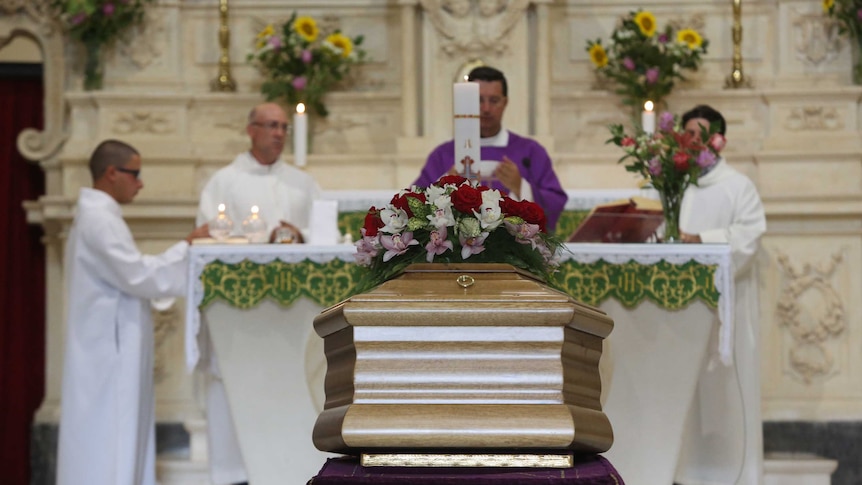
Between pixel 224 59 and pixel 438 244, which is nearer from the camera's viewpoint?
pixel 438 244

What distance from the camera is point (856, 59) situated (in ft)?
30.5

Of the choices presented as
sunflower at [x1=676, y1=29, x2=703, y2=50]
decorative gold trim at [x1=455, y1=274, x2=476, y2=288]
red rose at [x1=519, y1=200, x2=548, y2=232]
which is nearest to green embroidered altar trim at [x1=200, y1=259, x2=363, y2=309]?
red rose at [x1=519, y1=200, x2=548, y2=232]

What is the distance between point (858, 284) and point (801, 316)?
395mm

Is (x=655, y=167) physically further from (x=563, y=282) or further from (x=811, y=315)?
(x=811, y=315)

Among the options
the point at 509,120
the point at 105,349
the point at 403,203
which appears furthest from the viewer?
the point at 509,120

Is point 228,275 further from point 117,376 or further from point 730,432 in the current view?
point 730,432

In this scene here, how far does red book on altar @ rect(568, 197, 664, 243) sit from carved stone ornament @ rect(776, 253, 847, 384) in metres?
2.58

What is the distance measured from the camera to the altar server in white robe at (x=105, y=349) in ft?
24.0

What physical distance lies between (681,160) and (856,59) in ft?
11.2

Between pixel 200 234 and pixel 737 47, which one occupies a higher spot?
pixel 737 47

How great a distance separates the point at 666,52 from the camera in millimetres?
9008

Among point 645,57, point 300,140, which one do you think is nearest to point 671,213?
point 300,140

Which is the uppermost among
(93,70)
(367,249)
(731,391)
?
(93,70)

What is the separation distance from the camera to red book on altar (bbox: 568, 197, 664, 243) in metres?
6.36
